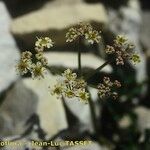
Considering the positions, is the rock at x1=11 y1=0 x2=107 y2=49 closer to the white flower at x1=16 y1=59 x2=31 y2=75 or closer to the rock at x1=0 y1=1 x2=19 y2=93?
the rock at x1=0 y1=1 x2=19 y2=93

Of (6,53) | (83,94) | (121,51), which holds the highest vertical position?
(121,51)

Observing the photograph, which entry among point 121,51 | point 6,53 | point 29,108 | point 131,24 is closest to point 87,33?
point 121,51

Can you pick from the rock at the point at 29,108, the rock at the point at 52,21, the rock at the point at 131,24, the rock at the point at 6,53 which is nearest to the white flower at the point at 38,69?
the rock at the point at 29,108

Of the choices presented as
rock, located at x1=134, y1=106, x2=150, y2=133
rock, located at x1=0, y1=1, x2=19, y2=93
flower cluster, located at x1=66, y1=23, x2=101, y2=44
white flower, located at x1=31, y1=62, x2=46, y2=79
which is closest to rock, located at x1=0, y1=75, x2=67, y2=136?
rock, located at x1=0, y1=1, x2=19, y2=93

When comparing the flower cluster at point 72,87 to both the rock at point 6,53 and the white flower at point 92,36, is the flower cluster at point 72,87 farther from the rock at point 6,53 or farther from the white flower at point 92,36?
the rock at point 6,53

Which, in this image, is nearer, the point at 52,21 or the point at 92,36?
the point at 92,36

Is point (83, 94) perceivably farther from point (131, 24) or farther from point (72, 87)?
point (131, 24)
